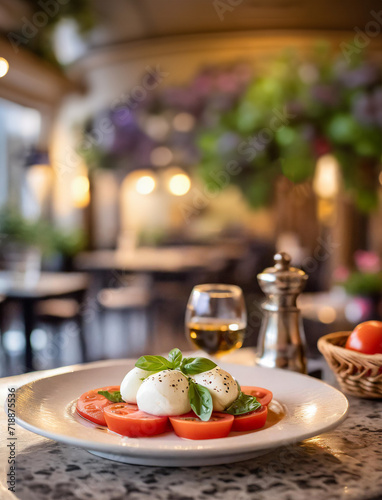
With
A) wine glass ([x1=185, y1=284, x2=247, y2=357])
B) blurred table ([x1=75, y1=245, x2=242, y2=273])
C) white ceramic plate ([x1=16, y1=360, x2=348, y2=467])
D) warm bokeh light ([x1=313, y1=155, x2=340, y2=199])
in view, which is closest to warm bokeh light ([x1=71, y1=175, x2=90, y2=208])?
blurred table ([x1=75, y1=245, x2=242, y2=273])

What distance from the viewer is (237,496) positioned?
0.67 meters

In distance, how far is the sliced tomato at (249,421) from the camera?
29.5 inches

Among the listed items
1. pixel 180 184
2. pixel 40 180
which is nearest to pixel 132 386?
pixel 40 180

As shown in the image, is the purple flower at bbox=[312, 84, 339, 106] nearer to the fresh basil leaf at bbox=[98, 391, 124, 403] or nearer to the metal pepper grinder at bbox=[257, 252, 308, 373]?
the metal pepper grinder at bbox=[257, 252, 308, 373]

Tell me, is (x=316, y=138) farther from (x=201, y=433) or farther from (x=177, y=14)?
(x=177, y=14)

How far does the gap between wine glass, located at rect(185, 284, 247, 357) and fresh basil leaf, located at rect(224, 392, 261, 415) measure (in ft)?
1.45

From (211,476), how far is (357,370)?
397 millimetres

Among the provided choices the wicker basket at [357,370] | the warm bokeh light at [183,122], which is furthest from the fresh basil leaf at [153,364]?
the warm bokeh light at [183,122]

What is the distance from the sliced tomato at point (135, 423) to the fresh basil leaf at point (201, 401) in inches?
1.6

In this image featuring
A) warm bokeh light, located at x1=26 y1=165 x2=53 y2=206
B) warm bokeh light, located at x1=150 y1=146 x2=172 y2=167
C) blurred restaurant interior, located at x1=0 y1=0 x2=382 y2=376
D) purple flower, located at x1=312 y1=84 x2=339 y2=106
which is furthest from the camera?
warm bokeh light, located at x1=150 y1=146 x2=172 y2=167

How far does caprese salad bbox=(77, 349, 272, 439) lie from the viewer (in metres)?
0.72

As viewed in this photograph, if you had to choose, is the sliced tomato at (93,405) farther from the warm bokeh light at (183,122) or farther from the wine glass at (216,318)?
the warm bokeh light at (183,122)

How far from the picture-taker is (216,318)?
1229 millimetres

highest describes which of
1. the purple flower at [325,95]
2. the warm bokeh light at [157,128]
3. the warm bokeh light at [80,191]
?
the warm bokeh light at [157,128]
